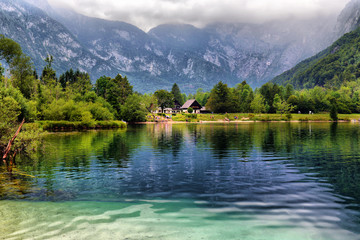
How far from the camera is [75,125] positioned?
8344 centimetres

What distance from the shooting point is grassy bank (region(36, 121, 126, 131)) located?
77119mm

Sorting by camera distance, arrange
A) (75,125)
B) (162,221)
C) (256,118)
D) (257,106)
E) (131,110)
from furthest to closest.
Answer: (257,106) → (256,118) → (131,110) → (75,125) → (162,221)

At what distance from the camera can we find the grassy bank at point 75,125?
3036 inches

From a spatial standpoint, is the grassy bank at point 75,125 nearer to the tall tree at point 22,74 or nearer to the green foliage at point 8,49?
the tall tree at point 22,74

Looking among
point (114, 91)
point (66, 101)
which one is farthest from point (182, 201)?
point (114, 91)

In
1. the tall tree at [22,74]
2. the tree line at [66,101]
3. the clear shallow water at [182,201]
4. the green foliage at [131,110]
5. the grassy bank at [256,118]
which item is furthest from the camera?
the grassy bank at [256,118]

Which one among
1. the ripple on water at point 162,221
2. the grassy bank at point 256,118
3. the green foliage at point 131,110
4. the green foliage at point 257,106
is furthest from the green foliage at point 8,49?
the green foliage at point 257,106

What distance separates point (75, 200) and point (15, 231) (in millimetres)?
4493

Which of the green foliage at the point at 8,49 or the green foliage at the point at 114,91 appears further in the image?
the green foliage at the point at 114,91

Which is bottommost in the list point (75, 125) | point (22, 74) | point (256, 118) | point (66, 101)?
point (256, 118)

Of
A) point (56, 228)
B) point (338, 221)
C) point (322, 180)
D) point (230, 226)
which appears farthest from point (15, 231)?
point (322, 180)

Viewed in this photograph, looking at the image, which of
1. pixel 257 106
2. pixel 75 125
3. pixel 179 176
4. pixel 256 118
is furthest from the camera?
pixel 257 106

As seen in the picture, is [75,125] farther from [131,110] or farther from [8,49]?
[131,110]

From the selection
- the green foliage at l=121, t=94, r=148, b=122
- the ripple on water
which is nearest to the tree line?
the green foliage at l=121, t=94, r=148, b=122
